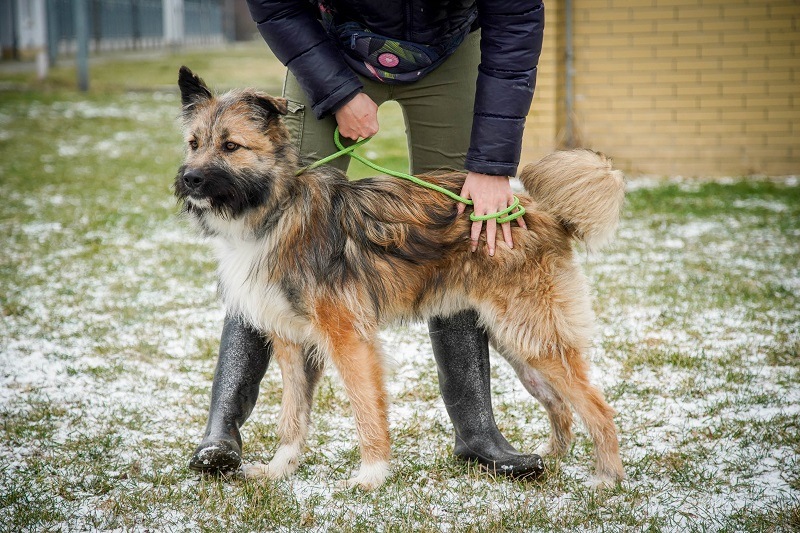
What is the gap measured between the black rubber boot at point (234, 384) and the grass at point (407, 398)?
0.17m

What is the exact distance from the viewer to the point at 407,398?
4.02m

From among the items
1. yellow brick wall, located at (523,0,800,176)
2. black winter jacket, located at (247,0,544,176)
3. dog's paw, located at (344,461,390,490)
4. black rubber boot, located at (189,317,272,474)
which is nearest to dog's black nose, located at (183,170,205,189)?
black winter jacket, located at (247,0,544,176)

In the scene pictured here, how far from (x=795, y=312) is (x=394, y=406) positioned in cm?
286

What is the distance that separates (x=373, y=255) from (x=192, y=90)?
91cm

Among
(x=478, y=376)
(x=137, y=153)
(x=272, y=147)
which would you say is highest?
(x=272, y=147)

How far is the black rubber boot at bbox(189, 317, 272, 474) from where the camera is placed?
10.1ft

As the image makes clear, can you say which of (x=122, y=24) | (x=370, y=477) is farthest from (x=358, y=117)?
(x=122, y=24)

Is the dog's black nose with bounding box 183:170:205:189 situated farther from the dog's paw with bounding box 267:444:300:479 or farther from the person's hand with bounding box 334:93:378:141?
the dog's paw with bounding box 267:444:300:479

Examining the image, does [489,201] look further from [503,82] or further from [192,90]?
[192,90]

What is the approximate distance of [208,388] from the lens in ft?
13.6

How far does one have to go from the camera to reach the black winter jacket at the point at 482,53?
283 cm

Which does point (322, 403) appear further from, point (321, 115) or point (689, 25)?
point (689, 25)

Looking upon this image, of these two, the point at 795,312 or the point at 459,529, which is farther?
the point at 795,312

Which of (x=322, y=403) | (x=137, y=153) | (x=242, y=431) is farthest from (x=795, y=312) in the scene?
(x=137, y=153)
